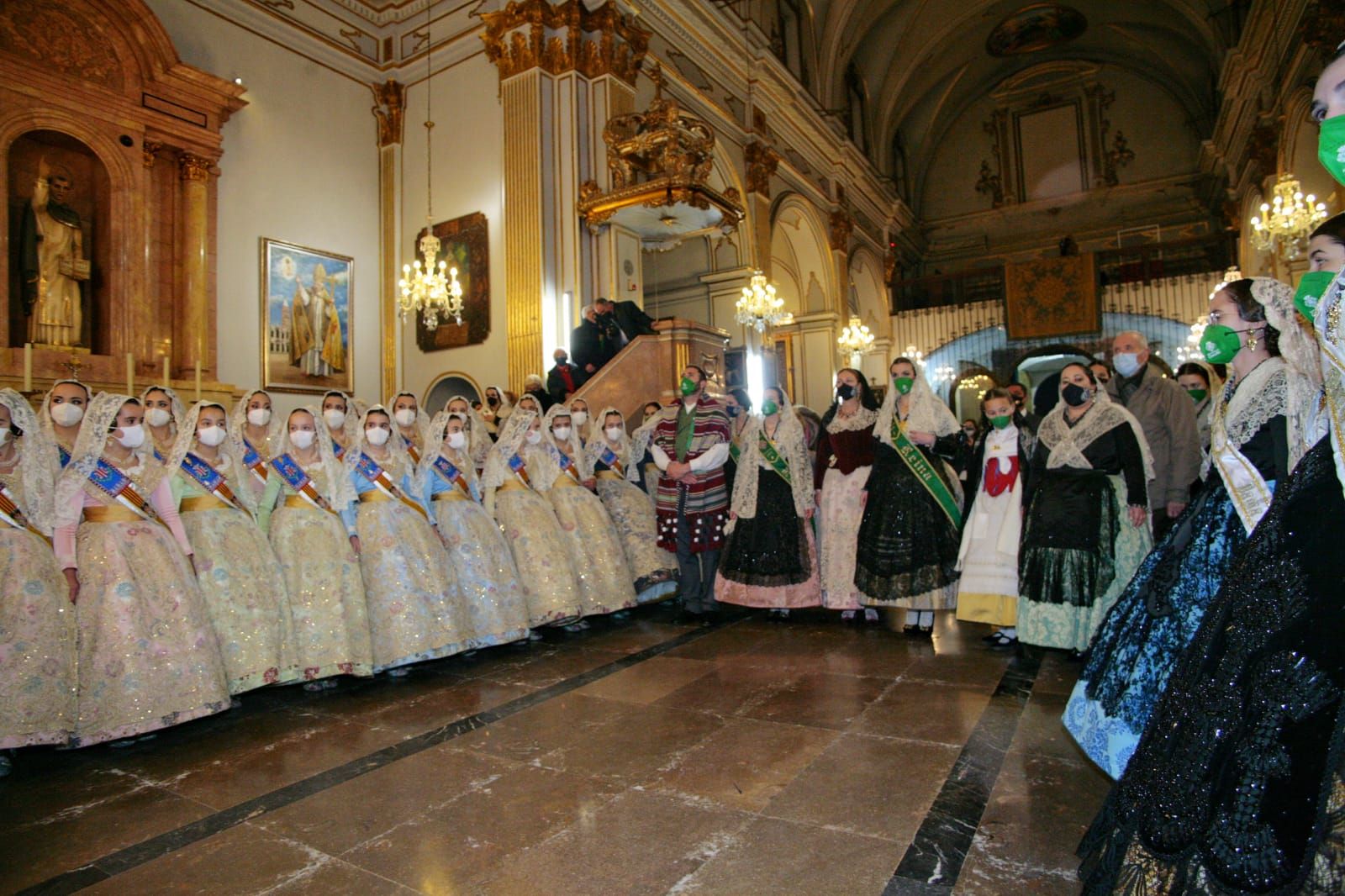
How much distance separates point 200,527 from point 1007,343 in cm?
1909

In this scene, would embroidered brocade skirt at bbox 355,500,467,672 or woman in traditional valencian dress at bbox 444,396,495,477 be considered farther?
woman in traditional valencian dress at bbox 444,396,495,477

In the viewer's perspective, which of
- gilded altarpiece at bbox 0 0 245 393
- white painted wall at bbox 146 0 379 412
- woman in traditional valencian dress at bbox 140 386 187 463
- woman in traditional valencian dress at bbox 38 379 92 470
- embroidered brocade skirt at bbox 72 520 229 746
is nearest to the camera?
embroidered brocade skirt at bbox 72 520 229 746

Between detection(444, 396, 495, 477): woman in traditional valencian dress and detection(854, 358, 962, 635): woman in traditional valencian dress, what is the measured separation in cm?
259

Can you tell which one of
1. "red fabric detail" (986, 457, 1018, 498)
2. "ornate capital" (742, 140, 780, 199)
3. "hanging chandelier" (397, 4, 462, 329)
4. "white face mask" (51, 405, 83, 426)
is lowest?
"red fabric detail" (986, 457, 1018, 498)

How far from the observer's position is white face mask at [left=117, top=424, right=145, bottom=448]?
350 cm

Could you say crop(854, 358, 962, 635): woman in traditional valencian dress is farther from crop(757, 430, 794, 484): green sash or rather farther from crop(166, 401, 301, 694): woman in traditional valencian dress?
crop(166, 401, 301, 694): woman in traditional valencian dress

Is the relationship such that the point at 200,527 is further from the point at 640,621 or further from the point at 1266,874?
the point at 1266,874

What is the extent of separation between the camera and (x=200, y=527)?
3.66 metres

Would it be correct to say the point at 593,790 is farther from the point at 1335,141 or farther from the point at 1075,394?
the point at 1075,394

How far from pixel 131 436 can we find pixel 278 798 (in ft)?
6.13

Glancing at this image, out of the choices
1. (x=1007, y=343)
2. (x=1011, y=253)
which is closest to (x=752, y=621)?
(x=1007, y=343)

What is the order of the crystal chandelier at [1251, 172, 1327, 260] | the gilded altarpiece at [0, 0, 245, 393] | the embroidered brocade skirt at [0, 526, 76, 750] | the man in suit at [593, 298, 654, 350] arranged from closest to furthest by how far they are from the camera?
1. the embroidered brocade skirt at [0, 526, 76, 750]
2. the gilded altarpiece at [0, 0, 245, 393]
3. the man in suit at [593, 298, 654, 350]
4. the crystal chandelier at [1251, 172, 1327, 260]

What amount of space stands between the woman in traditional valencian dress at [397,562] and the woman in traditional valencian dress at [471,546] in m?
0.14

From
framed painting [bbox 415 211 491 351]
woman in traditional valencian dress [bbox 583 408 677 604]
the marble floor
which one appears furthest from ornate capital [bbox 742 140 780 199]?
the marble floor
